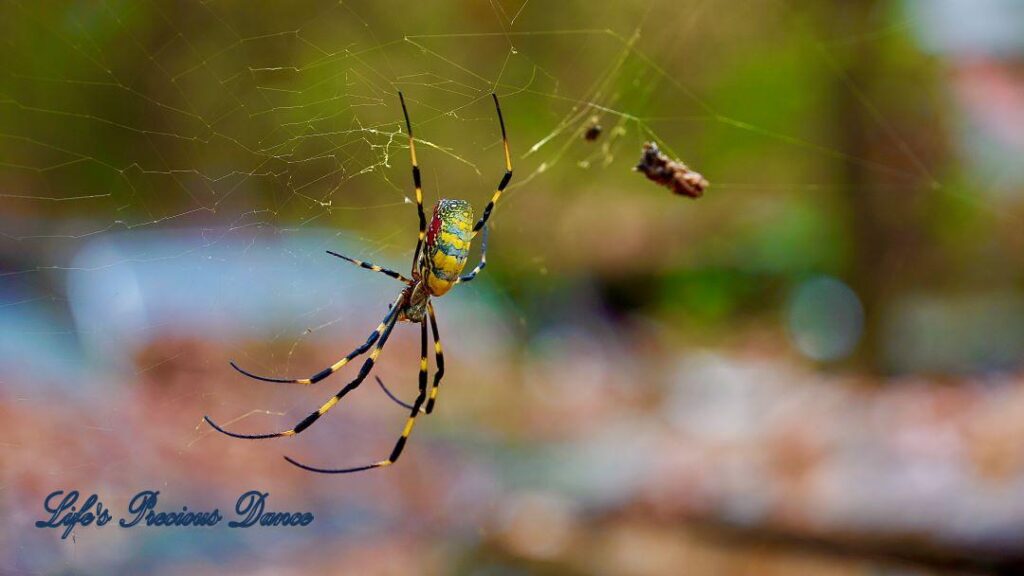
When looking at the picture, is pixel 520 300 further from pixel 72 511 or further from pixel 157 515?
pixel 72 511

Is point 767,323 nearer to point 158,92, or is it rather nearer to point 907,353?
point 907,353

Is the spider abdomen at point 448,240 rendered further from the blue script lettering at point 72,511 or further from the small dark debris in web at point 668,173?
the blue script lettering at point 72,511

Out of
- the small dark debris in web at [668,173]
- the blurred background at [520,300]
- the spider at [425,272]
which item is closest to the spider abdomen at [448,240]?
the spider at [425,272]

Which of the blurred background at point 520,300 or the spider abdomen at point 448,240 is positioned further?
the blurred background at point 520,300

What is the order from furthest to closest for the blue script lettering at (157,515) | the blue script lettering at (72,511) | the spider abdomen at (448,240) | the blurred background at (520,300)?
the blurred background at (520,300) < the blue script lettering at (157,515) < the blue script lettering at (72,511) < the spider abdomen at (448,240)

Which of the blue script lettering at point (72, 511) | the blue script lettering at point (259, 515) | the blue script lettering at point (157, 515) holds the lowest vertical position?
the blue script lettering at point (72, 511)

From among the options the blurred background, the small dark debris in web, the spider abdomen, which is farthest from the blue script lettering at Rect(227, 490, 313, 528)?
the small dark debris in web
